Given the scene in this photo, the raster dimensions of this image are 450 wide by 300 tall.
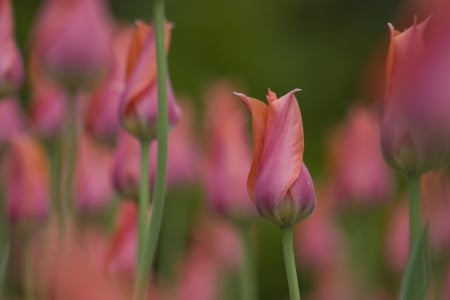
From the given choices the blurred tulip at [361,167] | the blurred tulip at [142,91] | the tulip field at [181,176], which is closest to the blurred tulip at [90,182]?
the tulip field at [181,176]

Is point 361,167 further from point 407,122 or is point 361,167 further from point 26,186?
point 407,122

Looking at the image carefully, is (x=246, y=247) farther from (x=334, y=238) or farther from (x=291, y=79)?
(x=291, y=79)

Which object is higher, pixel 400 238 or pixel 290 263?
pixel 290 263

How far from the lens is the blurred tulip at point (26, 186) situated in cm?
93

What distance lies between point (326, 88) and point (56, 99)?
186cm

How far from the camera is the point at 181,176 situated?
132cm

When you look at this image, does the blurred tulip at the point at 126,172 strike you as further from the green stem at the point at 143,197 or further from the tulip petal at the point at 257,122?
the tulip petal at the point at 257,122

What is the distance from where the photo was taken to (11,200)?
93 centimetres

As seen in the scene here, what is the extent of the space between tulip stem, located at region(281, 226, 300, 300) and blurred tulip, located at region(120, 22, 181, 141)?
6.0 inches

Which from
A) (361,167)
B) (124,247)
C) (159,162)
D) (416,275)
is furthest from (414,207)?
(361,167)

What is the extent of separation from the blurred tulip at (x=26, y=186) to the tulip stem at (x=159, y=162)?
0.85ft

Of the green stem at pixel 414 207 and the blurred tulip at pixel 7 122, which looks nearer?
the green stem at pixel 414 207

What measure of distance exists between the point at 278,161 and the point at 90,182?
0.60 metres

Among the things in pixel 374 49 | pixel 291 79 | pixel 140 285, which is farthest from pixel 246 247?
pixel 374 49
